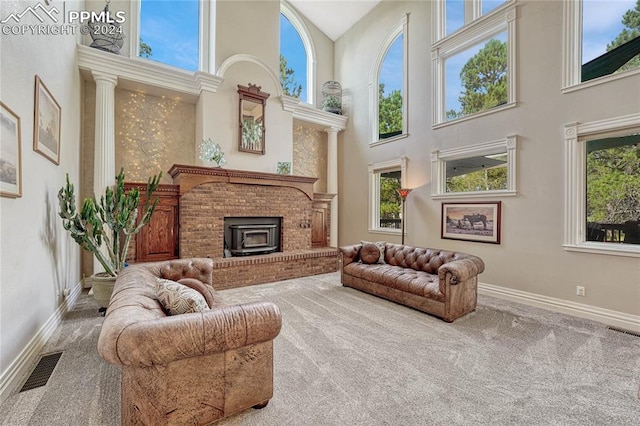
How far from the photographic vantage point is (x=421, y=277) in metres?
3.99

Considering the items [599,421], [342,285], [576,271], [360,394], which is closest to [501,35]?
[576,271]

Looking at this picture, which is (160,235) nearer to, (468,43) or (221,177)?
(221,177)

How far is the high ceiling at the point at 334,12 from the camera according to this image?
707cm

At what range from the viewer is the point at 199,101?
5758 millimetres

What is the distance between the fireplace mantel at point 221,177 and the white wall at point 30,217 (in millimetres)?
1554

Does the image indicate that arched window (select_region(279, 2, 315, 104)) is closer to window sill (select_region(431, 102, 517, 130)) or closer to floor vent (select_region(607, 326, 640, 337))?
window sill (select_region(431, 102, 517, 130))

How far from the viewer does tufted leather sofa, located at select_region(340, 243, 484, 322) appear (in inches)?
137

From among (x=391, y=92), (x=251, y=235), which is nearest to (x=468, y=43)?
(x=391, y=92)

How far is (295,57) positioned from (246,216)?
480 centimetres

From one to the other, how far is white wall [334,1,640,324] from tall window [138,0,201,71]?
450 centimetres

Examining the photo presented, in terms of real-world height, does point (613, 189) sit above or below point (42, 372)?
above

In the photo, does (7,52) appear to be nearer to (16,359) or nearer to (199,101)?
(16,359)

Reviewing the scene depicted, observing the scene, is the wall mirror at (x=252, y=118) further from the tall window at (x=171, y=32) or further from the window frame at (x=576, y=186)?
the window frame at (x=576, y=186)

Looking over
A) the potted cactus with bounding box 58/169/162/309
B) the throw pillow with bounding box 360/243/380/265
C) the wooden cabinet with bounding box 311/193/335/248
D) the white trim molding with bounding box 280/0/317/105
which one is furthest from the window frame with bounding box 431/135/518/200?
the potted cactus with bounding box 58/169/162/309
